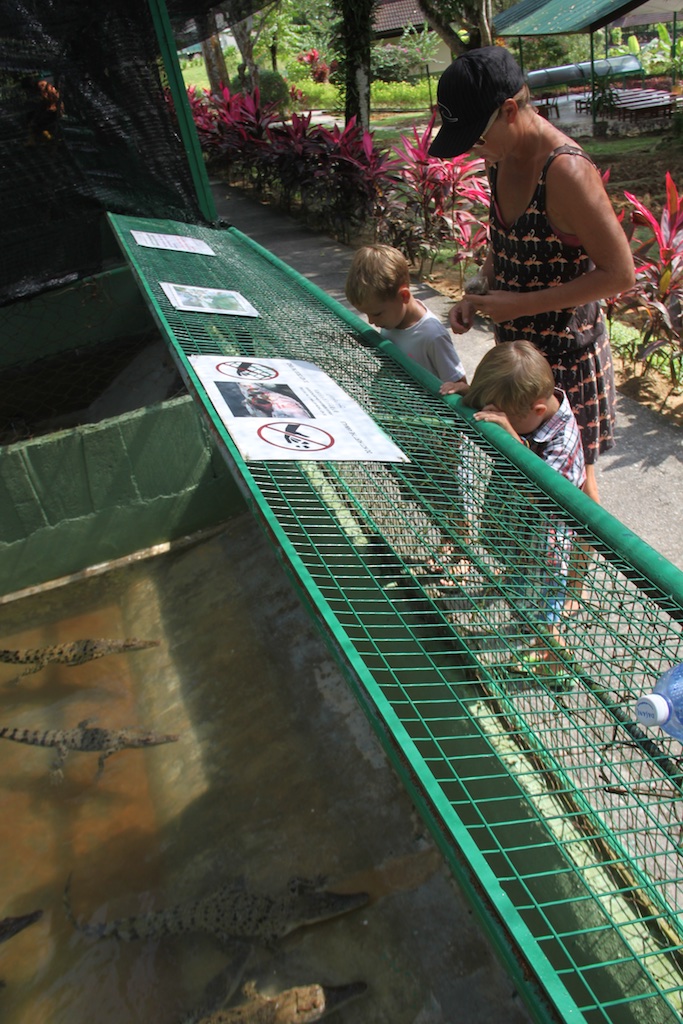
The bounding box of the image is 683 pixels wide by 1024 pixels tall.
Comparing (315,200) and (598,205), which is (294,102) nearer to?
(315,200)

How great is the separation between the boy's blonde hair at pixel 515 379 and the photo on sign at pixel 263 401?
56 centimetres

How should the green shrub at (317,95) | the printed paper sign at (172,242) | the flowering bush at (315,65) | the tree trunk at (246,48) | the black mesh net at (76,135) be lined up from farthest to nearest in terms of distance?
the flowering bush at (315,65) → the green shrub at (317,95) → the tree trunk at (246,48) → the black mesh net at (76,135) → the printed paper sign at (172,242)

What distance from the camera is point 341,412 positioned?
2.07 metres

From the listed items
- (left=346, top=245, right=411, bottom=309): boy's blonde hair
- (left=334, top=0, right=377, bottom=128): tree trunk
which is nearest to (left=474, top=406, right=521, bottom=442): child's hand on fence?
(left=346, top=245, right=411, bottom=309): boy's blonde hair

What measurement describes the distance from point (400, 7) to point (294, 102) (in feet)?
47.7

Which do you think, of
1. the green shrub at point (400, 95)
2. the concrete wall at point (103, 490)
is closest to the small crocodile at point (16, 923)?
the concrete wall at point (103, 490)

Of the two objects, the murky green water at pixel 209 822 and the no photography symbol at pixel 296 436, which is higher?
the no photography symbol at pixel 296 436

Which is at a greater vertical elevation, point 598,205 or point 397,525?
point 598,205

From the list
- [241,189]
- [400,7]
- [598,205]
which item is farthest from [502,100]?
[400,7]

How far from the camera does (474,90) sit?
204 cm

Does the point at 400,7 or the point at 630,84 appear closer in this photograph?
the point at 630,84

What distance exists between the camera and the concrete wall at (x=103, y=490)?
381cm

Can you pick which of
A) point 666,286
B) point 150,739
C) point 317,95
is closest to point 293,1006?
point 150,739

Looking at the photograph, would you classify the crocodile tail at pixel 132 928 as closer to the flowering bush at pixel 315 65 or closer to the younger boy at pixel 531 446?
the younger boy at pixel 531 446
